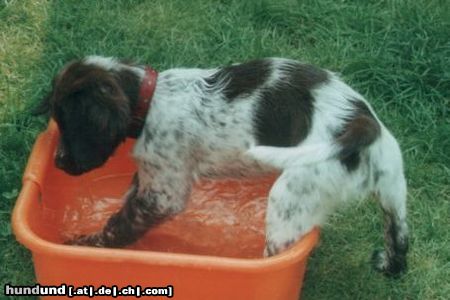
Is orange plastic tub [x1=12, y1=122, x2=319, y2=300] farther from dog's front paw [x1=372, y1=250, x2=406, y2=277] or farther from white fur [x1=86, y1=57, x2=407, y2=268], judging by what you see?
dog's front paw [x1=372, y1=250, x2=406, y2=277]

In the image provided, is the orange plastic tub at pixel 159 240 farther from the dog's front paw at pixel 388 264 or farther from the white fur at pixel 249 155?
the dog's front paw at pixel 388 264

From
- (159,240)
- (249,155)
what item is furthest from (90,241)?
(249,155)

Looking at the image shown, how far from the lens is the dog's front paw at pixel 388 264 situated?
3.71 metres

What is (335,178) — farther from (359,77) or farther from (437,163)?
(359,77)

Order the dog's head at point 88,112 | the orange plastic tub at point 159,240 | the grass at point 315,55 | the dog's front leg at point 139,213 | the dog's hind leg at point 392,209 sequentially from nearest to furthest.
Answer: the orange plastic tub at point 159,240, the dog's head at point 88,112, the dog's hind leg at point 392,209, the dog's front leg at point 139,213, the grass at point 315,55

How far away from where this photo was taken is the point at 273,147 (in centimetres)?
326

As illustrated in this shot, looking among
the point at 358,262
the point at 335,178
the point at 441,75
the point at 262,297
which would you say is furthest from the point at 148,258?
the point at 441,75

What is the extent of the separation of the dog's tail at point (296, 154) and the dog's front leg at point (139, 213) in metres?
0.52

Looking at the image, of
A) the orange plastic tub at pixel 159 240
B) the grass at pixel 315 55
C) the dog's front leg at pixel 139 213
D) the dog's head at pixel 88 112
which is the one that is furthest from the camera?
the grass at pixel 315 55

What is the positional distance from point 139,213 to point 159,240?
0.43 m

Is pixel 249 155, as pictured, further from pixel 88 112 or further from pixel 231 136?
pixel 88 112

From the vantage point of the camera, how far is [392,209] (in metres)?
3.48

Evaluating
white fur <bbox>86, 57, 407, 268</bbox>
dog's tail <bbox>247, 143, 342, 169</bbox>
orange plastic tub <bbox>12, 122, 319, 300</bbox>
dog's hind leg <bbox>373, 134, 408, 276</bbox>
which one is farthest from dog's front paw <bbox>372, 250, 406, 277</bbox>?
dog's tail <bbox>247, 143, 342, 169</bbox>

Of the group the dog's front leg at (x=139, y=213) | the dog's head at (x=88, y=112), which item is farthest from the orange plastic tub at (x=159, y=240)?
the dog's head at (x=88, y=112)
